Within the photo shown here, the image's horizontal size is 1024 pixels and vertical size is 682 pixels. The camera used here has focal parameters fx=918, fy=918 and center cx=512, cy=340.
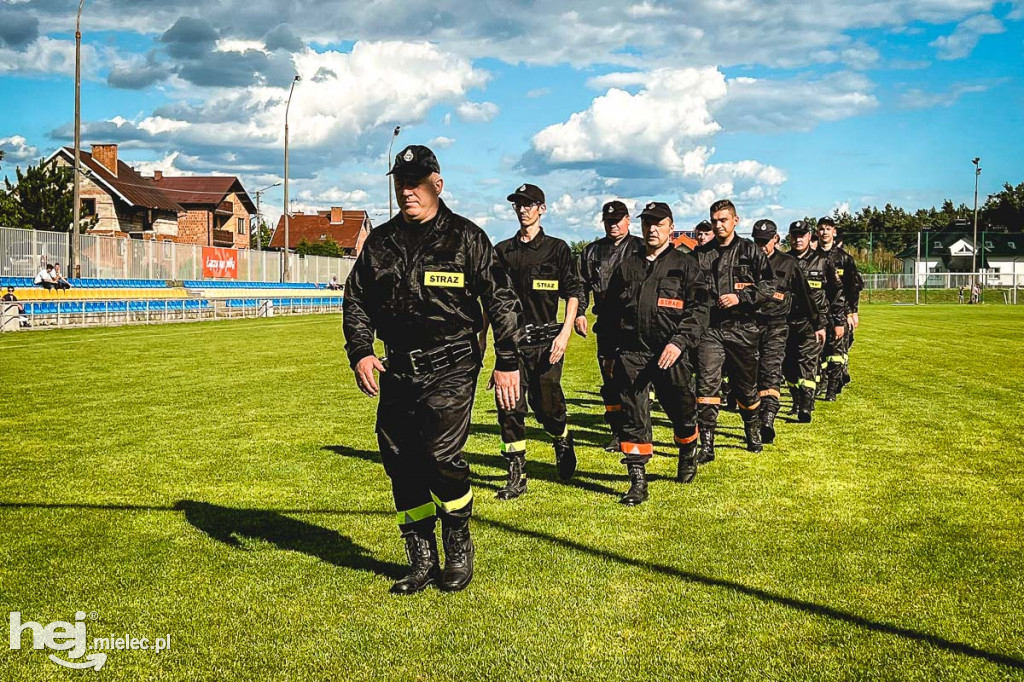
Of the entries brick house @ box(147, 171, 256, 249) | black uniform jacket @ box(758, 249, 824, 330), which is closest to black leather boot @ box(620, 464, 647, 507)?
black uniform jacket @ box(758, 249, 824, 330)

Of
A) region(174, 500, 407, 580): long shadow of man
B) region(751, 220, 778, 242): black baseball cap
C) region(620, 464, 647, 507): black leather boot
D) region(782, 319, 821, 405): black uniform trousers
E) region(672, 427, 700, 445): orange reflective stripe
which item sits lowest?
region(174, 500, 407, 580): long shadow of man

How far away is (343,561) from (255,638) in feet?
3.88

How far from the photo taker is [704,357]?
8633 mm

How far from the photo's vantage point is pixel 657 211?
702 cm

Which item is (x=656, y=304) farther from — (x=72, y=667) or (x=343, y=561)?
(x=72, y=667)

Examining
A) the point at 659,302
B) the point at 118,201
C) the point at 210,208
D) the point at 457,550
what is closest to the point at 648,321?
the point at 659,302

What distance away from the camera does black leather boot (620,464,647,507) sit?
6.79 meters

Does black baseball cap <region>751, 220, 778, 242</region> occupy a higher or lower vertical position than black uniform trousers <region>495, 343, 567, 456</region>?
higher

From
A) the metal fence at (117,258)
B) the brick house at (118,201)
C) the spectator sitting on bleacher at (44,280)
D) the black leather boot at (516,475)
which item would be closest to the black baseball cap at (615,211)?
the black leather boot at (516,475)

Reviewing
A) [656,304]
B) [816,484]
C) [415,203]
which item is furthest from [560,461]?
[415,203]

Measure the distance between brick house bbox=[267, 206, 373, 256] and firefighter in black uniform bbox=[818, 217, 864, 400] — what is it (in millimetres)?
93430

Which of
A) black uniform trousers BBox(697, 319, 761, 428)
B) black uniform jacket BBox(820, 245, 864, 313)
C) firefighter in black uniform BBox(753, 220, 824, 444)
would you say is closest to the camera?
black uniform trousers BBox(697, 319, 761, 428)

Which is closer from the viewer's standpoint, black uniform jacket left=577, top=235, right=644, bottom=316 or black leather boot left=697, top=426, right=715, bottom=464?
black uniform jacket left=577, top=235, right=644, bottom=316

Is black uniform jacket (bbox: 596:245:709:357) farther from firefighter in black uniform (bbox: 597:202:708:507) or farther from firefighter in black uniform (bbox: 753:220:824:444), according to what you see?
firefighter in black uniform (bbox: 753:220:824:444)
